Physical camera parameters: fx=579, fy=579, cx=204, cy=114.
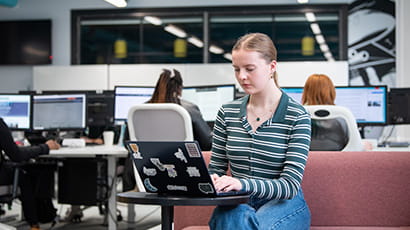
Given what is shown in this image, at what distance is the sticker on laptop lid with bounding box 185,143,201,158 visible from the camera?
1497mm

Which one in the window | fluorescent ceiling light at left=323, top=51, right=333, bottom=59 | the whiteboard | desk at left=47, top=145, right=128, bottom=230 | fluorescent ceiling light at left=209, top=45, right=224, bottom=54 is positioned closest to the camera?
desk at left=47, top=145, right=128, bottom=230

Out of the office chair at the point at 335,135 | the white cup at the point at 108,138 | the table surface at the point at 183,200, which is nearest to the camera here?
the table surface at the point at 183,200

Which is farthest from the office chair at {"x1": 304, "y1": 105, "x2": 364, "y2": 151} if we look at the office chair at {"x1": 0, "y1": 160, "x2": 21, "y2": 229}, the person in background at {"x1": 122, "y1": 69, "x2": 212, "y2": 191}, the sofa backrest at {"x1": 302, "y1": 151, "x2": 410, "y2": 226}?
the office chair at {"x1": 0, "y1": 160, "x2": 21, "y2": 229}

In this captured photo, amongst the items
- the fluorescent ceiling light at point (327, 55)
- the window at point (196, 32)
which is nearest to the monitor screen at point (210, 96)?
the window at point (196, 32)

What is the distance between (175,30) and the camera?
9438mm

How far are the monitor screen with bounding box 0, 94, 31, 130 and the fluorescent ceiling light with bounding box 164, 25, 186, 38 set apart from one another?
4653 millimetres

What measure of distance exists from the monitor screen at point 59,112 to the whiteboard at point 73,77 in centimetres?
344

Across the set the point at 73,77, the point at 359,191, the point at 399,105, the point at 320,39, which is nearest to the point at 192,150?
the point at 359,191

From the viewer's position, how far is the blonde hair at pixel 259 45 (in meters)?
1.92

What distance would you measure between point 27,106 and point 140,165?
11.8ft

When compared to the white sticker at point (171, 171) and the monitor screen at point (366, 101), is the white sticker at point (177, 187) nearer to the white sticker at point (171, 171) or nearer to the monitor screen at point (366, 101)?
the white sticker at point (171, 171)

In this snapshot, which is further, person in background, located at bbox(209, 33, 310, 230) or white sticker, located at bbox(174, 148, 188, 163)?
person in background, located at bbox(209, 33, 310, 230)

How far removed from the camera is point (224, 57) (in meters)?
9.43

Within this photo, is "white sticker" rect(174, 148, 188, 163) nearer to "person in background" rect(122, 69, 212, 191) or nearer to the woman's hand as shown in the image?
the woman's hand
